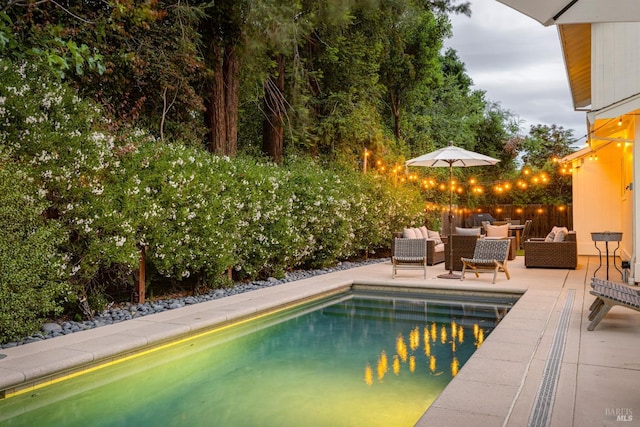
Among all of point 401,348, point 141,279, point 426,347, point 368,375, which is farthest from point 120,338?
point 426,347

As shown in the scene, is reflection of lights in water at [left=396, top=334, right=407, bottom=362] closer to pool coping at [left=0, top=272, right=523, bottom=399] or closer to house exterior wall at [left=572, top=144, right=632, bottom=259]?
pool coping at [left=0, top=272, right=523, bottom=399]

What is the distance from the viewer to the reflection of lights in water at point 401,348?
4988mm

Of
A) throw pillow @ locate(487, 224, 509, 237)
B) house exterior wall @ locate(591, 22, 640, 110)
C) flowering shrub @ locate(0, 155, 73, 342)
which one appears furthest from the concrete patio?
throw pillow @ locate(487, 224, 509, 237)

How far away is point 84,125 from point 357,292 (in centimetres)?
498

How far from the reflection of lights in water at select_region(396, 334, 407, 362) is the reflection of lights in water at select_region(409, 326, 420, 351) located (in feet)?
0.27

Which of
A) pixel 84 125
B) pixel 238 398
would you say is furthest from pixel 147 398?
pixel 84 125

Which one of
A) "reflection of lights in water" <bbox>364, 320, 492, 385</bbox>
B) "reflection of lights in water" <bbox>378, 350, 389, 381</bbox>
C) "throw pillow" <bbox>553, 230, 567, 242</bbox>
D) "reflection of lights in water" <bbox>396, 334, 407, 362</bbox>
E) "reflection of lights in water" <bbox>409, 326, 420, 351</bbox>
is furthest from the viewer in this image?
"throw pillow" <bbox>553, 230, 567, 242</bbox>

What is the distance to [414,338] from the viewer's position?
5.70 m

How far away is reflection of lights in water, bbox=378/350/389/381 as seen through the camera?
4441 mm

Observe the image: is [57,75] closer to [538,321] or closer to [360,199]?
[538,321]

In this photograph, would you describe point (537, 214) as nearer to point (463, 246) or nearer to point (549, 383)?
point (463, 246)

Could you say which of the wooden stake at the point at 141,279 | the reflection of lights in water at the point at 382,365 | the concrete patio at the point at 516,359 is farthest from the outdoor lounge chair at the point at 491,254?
the wooden stake at the point at 141,279

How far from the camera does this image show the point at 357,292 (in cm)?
870

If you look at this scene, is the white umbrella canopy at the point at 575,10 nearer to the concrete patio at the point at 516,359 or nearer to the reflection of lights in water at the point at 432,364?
the concrete patio at the point at 516,359
